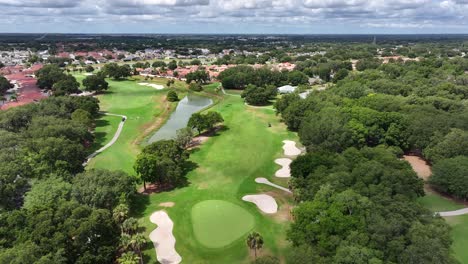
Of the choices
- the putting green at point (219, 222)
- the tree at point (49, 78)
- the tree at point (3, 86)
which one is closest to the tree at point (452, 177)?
the putting green at point (219, 222)

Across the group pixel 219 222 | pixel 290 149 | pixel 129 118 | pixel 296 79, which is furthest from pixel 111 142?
pixel 296 79

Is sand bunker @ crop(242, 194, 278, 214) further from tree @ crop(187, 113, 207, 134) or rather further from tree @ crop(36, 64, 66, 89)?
tree @ crop(36, 64, 66, 89)

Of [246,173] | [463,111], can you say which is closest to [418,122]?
[463,111]

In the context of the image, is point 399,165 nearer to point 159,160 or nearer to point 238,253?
point 238,253

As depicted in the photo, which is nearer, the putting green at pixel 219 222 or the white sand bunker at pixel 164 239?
the white sand bunker at pixel 164 239

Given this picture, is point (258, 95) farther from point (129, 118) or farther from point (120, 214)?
point (120, 214)

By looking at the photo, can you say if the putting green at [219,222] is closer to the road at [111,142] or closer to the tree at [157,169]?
the tree at [157,169]

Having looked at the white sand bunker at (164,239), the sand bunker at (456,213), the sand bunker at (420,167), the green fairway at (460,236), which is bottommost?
the white sand bunker at (164,239)
